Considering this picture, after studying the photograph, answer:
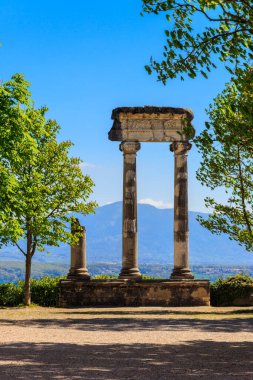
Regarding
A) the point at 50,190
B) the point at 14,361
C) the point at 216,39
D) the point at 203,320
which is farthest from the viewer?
the point at 50,190

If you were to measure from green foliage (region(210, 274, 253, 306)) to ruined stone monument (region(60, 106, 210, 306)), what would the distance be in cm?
235

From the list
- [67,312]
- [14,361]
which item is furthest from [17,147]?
[14,361]

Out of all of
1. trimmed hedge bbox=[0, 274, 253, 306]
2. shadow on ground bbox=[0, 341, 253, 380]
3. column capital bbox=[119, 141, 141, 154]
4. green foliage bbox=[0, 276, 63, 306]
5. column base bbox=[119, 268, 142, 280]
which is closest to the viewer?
shadow on ground bbox=[0, 341, 253, 380]

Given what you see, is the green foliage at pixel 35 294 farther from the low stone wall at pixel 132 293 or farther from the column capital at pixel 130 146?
the column capital at pixel 130 146

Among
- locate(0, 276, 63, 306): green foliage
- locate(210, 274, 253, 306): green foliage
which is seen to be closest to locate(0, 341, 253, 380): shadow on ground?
locate(210, 274, 253, 306): green foliage

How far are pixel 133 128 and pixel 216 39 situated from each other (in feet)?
72.8

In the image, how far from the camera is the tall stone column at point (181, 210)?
40.0 m

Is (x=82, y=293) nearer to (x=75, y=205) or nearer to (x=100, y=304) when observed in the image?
(x=100, y=304)

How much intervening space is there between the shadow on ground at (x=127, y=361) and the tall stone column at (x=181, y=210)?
65.8 ft

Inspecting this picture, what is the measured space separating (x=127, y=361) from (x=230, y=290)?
25357mm

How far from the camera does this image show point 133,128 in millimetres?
40312

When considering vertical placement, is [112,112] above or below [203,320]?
above

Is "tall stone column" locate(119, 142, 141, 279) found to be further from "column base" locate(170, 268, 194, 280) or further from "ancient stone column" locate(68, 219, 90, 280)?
"ancient stone column" locate(68, 219, 90, 280)

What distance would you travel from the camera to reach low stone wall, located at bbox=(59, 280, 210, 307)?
125 ft
